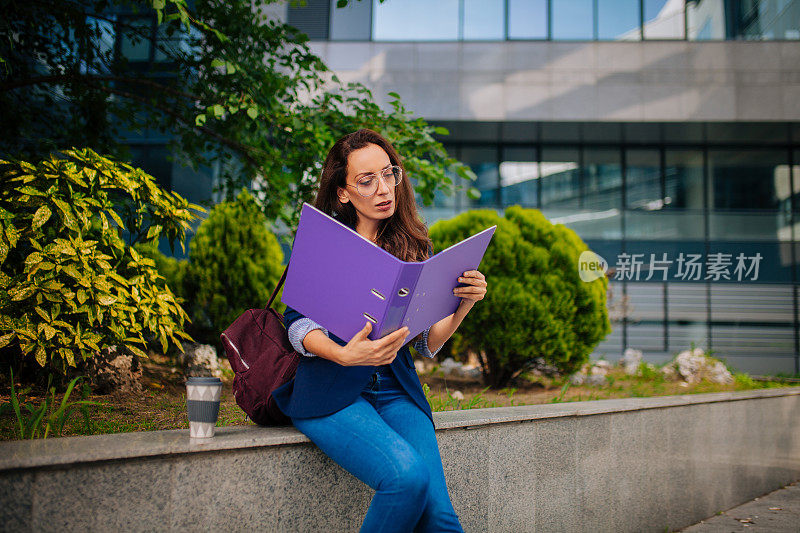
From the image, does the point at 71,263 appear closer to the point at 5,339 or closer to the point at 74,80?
the point at 5,339

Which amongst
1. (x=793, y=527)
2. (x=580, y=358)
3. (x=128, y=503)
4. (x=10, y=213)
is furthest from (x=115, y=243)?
(x=793, y=527)

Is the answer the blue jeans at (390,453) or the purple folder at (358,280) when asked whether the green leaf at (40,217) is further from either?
the blue jeans at (390,453)

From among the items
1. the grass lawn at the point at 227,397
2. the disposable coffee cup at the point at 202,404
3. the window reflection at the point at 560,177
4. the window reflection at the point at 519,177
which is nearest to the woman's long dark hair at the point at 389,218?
the disposable coffee cup at the point at 202,404

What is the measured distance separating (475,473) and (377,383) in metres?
0.96

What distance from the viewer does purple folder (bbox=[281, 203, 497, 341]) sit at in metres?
1.75

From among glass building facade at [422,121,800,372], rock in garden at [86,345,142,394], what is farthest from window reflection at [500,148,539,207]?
rock in garden at [86,345,142,394]

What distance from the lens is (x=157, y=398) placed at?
3.81 m

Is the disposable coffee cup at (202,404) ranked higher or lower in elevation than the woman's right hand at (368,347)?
lower

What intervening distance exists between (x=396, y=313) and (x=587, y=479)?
7.59ft

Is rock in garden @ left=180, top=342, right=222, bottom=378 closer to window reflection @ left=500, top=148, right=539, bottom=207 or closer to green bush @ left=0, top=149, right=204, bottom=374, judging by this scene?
green bush @ left=0, top=149, right=204, bottom=374

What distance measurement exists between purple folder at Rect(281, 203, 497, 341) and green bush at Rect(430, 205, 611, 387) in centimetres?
306

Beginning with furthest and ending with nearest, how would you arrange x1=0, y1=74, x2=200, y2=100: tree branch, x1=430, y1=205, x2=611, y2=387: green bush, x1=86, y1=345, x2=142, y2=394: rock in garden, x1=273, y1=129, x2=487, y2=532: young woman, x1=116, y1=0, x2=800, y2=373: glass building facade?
x1=116, y1=0, x2=800, y2=373: glass building facade
x1=430, y1=205, x2=611, y2=387: green bush
x1=0, y1=74, x2=200, y2=100: tree branch
x1=86, y1=345, x2=142, y2=394: rock in garden
x1=273, y1=129, x2=487, y2=532: young woman

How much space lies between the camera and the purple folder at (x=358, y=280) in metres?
1.75

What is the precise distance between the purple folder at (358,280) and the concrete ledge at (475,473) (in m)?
0.62
